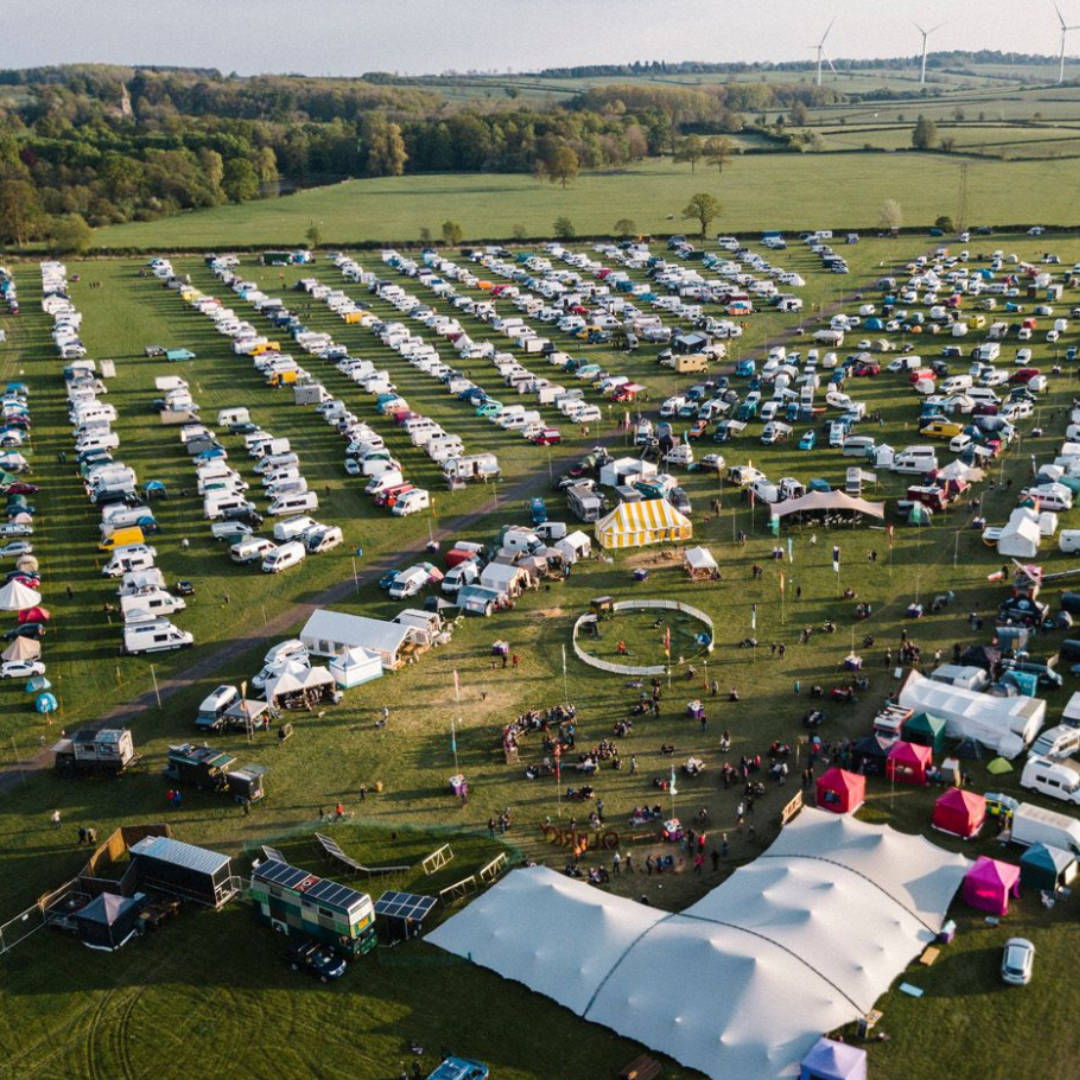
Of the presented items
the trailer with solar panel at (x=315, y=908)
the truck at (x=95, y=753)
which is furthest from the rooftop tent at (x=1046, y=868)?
the truck at (x=95, y=753)

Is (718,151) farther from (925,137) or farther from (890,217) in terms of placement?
(890,217)

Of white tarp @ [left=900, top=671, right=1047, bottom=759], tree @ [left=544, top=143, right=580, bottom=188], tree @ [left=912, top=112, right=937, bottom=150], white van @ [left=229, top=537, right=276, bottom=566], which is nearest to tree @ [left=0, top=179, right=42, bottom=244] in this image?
tree @ [left=544, top=143, right=580, bottom=188]

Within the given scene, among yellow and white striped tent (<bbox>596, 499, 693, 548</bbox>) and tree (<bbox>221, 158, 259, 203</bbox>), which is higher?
tree (<bbox>221, 158, 259, 203</bbox>)

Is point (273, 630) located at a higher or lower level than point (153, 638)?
lower

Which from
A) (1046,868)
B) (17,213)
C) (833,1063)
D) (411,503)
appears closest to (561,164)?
(17,213)

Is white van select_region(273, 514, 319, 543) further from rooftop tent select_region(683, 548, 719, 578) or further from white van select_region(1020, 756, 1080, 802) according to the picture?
white van select_region(1020, 756, 1080, 802)

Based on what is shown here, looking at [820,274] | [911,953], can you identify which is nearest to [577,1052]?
[911,953]

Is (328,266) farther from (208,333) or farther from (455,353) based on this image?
Result: (455,353)
